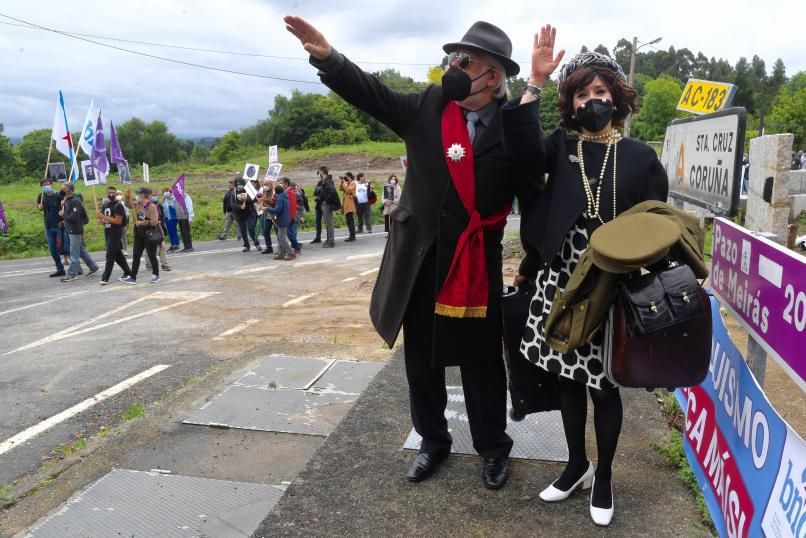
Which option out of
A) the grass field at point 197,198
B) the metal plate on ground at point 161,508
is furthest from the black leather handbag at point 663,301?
the grass field at point 197,198

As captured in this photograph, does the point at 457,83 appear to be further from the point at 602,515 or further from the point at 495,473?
the point at 602,515

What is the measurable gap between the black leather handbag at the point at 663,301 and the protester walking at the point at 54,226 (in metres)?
13.2

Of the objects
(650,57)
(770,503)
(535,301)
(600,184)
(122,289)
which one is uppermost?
(650,57)

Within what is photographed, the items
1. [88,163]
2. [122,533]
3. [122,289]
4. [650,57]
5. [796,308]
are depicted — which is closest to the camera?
[796,308]

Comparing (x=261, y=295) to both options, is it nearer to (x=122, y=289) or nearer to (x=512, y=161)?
(x=122, y=289)

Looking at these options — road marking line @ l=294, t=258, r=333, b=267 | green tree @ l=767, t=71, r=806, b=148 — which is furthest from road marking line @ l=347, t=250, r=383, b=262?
green tree @ l=767, t=71, r=806, b=148

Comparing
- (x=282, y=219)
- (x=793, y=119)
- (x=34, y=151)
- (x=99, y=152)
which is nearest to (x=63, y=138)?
(x=99, y=152)

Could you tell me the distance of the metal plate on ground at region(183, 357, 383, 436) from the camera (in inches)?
145

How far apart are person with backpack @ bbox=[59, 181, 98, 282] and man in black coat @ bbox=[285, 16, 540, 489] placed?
10899mm

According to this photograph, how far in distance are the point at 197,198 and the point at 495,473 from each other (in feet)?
88.4

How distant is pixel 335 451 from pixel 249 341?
12.7ft

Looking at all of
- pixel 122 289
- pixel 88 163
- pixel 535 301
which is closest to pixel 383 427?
pixel 535 301

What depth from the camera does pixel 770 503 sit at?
1.93 meters

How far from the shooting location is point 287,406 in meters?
3.95
